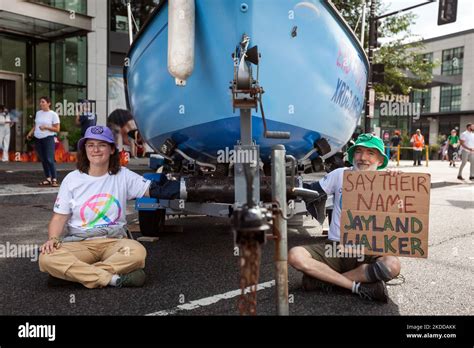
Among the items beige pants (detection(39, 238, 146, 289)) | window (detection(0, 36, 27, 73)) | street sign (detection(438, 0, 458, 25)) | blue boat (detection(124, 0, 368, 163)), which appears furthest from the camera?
window (detection(0, 36, 27, 73))

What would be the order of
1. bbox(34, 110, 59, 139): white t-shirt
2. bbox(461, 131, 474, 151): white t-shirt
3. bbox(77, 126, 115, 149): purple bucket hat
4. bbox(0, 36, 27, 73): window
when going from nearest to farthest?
bbox(77, 126, 115, 149): purple bucket hat < bbox(34, 110, 59, 139): white t-shirt < bbox(461, 131, 474, 151): white t-shirt < bbox(0, 36, 27, 73): window

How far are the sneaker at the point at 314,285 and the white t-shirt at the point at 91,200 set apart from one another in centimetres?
137

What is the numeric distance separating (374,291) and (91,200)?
1980 mm

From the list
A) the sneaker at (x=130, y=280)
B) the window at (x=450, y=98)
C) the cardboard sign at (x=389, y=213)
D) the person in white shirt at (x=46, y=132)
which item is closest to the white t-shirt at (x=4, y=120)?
the person in white shirt at (x=46, y=132)

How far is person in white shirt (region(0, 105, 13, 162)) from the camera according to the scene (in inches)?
546

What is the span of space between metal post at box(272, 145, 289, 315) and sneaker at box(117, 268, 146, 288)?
1287 millimetres

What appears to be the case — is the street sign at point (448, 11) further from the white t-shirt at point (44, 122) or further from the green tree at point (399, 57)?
the white t-shirt at point (44, 122)

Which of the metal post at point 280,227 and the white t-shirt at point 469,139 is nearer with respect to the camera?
the metal post at point 280,227

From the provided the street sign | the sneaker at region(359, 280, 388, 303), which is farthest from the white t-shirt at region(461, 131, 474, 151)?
the sneaker at region(359, 280, 388, 303)

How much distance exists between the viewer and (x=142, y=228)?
505cm

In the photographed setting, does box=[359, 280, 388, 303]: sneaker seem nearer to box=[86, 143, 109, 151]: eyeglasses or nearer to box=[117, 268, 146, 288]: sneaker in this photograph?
box=[117, 268, 146, 288]: sneaker

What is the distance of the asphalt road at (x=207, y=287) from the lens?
2982 millimetres

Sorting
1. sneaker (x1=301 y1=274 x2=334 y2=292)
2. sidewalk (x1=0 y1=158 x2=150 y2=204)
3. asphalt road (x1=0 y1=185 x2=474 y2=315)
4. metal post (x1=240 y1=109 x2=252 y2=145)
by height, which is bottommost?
asphalt road (x1=0 y1=185 x2=474 y2=315)

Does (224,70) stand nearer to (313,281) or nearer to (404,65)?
(313,281)
